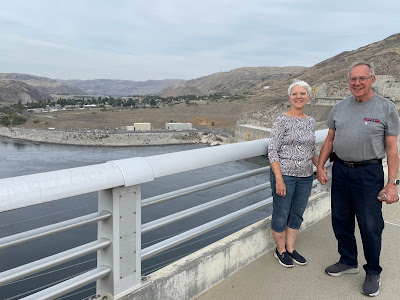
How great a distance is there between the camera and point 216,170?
3312 cm

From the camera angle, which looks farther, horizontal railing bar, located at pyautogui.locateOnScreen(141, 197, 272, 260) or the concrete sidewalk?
the concrete sidewalk

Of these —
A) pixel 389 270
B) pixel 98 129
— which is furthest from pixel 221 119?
pixel 389 270

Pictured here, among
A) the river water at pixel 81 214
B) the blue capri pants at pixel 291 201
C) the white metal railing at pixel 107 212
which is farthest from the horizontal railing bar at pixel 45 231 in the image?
the blue capri pants at pixel 291 201

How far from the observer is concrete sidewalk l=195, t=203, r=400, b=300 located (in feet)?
8.21

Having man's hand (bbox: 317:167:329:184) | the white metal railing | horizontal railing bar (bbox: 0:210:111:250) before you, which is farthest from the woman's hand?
horizontal railing bar (bbox: 0:210:111:250)

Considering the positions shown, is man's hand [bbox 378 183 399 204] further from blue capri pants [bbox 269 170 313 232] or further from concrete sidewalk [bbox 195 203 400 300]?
concrete sidewalk [bbox 195 203 400 300]

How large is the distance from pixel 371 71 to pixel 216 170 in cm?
3080

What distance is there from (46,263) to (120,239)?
0.38 metres

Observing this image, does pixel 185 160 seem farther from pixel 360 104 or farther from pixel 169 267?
pixel 360 104

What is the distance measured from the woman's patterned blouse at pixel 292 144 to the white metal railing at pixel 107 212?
1.98ft

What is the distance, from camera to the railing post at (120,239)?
5.91ft

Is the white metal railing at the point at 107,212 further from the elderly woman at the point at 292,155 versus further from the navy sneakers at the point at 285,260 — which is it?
the navy sneakers at the point at 285,260

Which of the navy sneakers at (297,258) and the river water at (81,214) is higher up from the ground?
the navy sneakers at (297,258)

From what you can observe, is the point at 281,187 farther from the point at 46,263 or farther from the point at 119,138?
the point at 119,138
